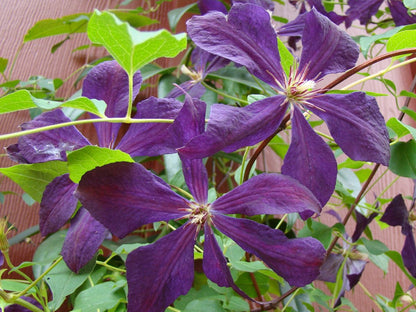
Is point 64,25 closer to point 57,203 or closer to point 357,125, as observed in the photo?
point 57,203

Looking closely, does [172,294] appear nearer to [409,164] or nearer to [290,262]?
[290,262]

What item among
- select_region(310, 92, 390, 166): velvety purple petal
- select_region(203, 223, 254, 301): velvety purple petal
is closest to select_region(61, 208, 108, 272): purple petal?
select_region(203, 223, 254, 301): velvety purple petal

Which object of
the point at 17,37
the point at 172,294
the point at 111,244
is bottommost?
the point at 111,244

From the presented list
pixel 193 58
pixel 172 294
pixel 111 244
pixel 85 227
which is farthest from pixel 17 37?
pixel 172 294

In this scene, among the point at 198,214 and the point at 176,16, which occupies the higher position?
the point at 176,16

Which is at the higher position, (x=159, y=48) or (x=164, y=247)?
(x=159, y=48)

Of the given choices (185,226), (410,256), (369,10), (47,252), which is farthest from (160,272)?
(369,10)
